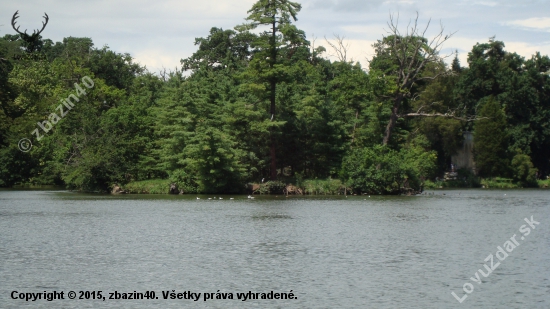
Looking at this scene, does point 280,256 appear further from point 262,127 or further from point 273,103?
point 273,103

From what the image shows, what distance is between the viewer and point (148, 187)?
6088cm

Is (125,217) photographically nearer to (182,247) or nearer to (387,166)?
(182,247)

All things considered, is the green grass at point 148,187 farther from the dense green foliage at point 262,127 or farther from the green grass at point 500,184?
the green grass at point 500,184

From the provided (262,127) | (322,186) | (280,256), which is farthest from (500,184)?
(280,256)

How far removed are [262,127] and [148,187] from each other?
11.9 m

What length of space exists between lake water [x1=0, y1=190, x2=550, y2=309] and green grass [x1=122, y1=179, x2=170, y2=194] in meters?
19.3

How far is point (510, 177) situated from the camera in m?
79.2

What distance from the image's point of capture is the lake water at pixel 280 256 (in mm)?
17391

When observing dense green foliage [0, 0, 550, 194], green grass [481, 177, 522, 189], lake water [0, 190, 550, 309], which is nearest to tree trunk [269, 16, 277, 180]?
dense green foliage [0, 0, 550, 194]

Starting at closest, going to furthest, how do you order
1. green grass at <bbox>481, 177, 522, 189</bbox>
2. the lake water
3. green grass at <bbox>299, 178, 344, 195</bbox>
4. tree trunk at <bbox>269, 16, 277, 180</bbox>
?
1. the lake water
2. green grass at <bbox>299, 178, 344, 195</bbox>
3. tree trunk at <bbox>269, 16, 277, 180</bbox>
4. green grass at <bbox>481, 177, 522, 189</bbox>

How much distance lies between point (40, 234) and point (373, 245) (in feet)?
44.8

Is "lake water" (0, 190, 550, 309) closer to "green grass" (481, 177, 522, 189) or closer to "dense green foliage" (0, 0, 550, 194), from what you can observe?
"dense green foliage" (0, 0, 550, 194)

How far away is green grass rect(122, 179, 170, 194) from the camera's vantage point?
6019 cm

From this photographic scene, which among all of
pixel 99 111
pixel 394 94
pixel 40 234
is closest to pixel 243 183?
pixel 394 94
